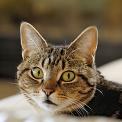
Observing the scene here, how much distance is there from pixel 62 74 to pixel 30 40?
91mm

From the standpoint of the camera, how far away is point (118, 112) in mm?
664

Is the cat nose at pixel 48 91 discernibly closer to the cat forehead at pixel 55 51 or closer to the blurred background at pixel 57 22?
the cat forehead at pixel 55 51

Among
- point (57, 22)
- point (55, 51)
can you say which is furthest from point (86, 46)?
point (57, 22)

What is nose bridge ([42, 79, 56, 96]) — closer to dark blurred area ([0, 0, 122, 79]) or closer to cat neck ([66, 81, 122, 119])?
cat neck ([66, 81, 122, 119])

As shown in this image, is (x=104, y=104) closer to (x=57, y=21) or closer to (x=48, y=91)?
(x=48, y=91)

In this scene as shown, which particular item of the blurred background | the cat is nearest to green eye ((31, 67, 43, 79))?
the cat

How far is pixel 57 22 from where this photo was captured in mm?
2414

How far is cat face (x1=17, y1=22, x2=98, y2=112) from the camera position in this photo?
2.17ft

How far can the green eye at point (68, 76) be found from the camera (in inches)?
26.1

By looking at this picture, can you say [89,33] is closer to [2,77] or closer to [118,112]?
[118,112]

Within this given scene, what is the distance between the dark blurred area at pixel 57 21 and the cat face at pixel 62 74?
1.57 metres

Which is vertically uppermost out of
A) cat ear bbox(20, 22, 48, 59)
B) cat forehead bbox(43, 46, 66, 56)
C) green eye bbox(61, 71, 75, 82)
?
cat ear bbox(20, 22, 48, 59)

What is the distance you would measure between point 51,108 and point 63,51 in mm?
97

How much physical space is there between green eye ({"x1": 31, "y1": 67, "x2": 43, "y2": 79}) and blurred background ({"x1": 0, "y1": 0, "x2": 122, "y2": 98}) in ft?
5.14
